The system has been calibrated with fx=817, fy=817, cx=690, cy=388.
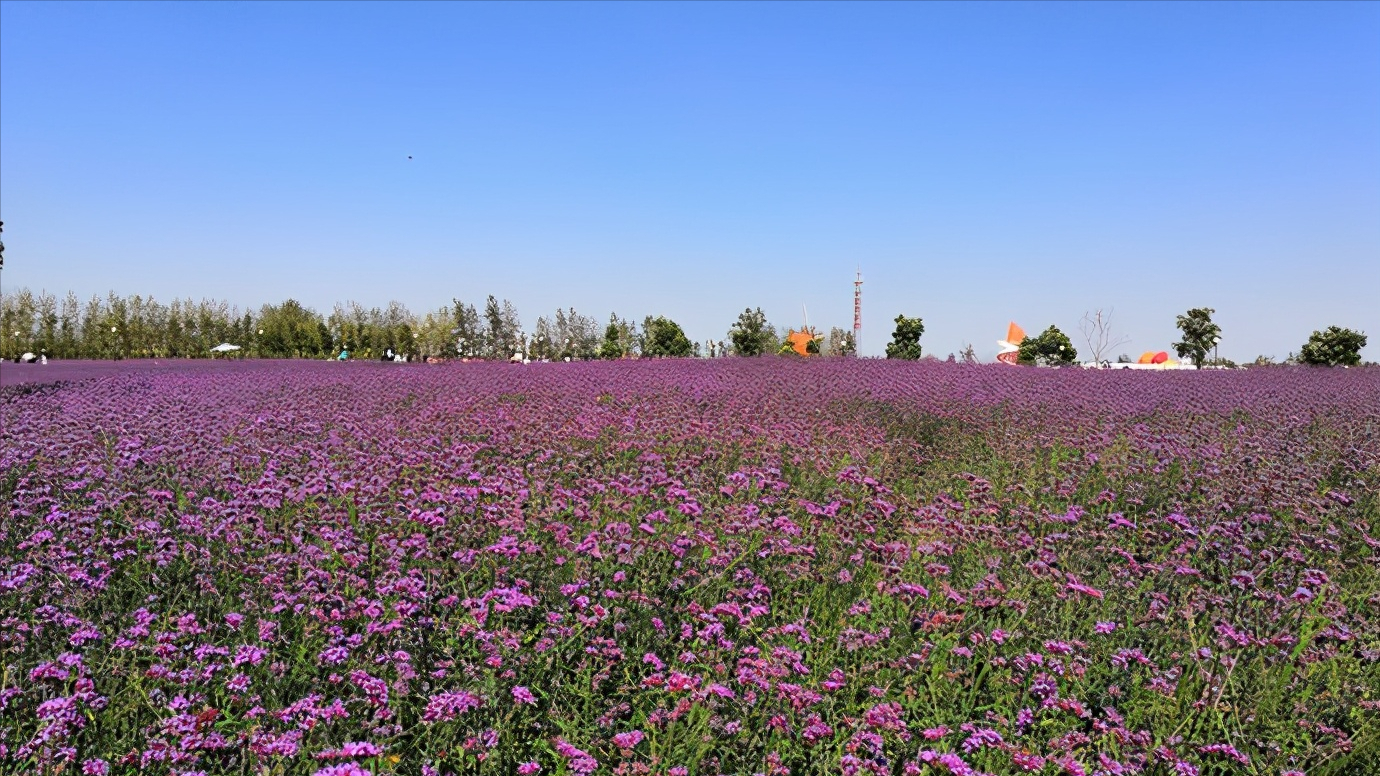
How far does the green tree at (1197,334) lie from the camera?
34.9 metres

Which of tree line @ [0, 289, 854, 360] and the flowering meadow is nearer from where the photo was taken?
the flowering meadow

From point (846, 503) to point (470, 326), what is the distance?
49.4 m

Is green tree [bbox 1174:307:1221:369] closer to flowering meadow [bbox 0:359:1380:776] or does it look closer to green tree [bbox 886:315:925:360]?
green tree [bbox 886:315:925:360]

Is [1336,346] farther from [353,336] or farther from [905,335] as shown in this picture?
[353,336]

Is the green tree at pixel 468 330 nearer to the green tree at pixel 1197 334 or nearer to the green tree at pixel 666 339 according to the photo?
the green tree at pixel 666 339

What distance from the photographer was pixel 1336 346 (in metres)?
28.6

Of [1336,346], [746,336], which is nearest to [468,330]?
[746,336]

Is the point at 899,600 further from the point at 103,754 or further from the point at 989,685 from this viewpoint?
the point at 103,754

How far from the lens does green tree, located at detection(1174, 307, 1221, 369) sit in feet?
115

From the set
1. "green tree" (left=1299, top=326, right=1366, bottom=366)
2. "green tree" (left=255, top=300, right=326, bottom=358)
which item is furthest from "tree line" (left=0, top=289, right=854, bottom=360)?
"green tree" (left=1299, top=326, right=1366, bottom=366)

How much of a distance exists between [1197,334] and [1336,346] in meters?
6.93

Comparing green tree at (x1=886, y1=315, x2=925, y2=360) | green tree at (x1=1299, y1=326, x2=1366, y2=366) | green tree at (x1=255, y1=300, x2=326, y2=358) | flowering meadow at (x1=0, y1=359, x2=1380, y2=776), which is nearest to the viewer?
flowering meadow at (x1=0, y1=359, x2=1380, y2=776)

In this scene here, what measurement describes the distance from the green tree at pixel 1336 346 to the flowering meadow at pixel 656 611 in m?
28.3

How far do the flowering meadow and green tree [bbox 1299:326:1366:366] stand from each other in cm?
2833
